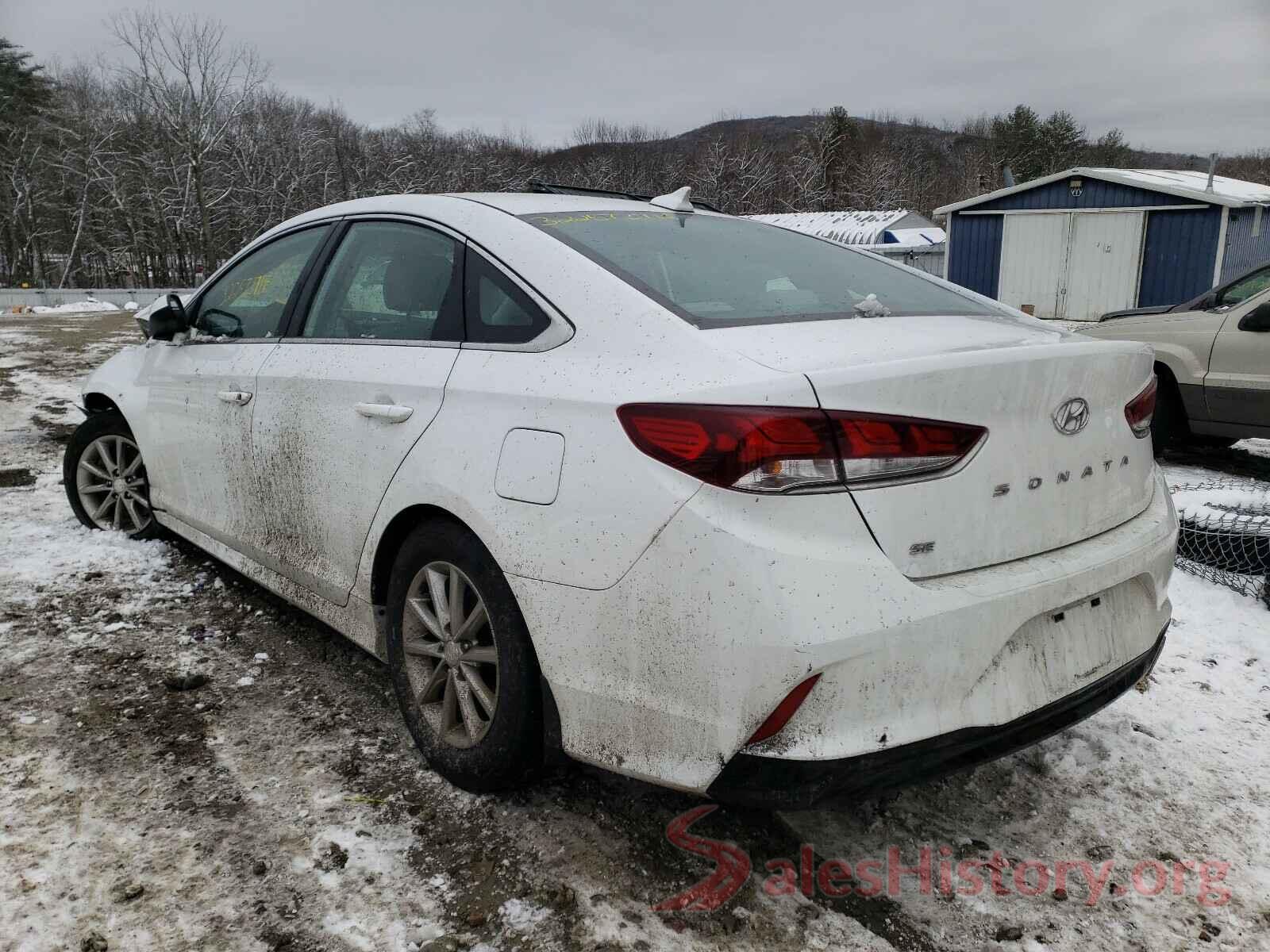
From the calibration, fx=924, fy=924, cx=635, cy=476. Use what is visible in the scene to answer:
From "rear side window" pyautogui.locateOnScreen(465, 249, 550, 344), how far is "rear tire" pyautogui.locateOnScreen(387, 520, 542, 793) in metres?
0.50

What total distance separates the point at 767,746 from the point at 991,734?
502 mm

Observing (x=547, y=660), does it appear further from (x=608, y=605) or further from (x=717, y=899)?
(x=717, y=899)

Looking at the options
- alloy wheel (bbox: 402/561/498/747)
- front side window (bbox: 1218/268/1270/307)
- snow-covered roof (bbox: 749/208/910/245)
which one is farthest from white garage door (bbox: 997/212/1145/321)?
alloy wheel (bbox: 402/561/498/747)

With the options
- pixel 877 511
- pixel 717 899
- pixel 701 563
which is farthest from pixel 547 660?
pixel 877 511

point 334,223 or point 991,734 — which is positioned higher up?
point 334,223

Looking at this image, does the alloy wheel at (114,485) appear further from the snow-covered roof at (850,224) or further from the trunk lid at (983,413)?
the snow-covered roof at (850,224)

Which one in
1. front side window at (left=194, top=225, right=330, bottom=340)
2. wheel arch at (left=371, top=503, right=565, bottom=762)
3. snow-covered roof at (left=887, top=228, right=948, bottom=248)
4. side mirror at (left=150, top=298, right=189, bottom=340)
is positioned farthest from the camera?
snow-covered roof at (left=887, top=228, right=948, bottom=248)

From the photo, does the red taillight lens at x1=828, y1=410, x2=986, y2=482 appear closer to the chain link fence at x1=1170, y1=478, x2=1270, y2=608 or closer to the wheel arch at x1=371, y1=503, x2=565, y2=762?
the wheel arch at x1=371, y1=503, x2=565, y2=762

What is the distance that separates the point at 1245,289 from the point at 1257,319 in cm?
67

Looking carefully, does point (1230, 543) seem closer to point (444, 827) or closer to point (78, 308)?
point (444, 827)

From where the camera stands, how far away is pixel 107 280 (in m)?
60.5

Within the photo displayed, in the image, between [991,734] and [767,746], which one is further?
[991,734]

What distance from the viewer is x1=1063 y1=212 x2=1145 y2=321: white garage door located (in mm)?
22938

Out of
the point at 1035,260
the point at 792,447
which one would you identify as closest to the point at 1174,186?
the point at 1035,260
